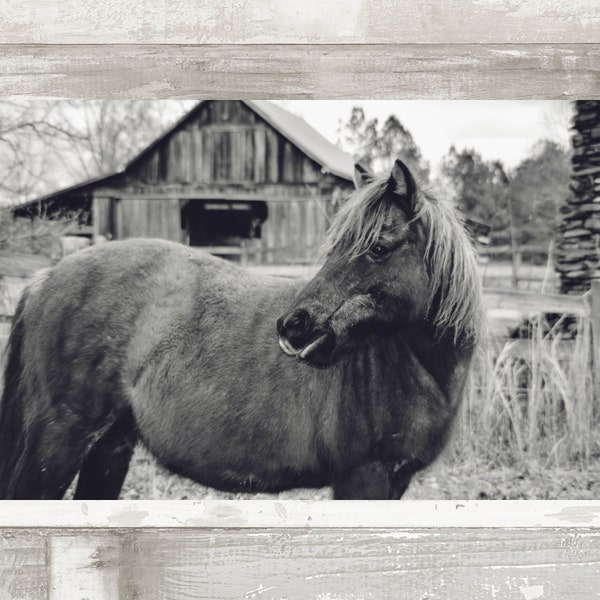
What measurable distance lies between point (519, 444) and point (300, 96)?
194 centimetres

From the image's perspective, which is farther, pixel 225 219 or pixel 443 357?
pixel 225 219

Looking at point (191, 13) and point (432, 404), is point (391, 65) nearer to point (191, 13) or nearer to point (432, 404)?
point (191, 13)

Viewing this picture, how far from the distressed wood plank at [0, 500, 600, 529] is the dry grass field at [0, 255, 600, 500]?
1.11 meters

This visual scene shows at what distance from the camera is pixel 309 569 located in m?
1.39

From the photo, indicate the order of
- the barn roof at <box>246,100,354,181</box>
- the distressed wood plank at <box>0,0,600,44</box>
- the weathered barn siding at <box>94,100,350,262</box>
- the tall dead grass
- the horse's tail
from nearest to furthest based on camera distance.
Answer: the distressed wood plank at <box>0,0,600,44</box> < the horse's tail < the barn roof at <box>246,100,354,181</box> < the tall dead grass < the weathered barn siding at <box>94,100,350,262</box>

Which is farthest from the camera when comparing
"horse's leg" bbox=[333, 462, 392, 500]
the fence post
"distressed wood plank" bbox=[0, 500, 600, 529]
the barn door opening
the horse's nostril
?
the barn door opening

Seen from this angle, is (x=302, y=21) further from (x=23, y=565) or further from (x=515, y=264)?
(x=515, y=264)

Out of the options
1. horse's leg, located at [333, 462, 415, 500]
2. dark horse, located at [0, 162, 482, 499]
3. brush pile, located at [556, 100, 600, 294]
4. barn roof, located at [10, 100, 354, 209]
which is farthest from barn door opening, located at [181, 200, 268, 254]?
brush pile, located at [556, 100, 600, 294]

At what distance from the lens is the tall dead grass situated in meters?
2.73

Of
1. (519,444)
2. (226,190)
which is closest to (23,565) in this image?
(519,444)

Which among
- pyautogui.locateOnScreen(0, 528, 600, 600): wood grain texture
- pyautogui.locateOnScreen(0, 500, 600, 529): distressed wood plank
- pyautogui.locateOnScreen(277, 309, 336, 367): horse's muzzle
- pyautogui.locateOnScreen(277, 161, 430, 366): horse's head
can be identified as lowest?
pyautogui.locateOnScreen(0, 528, 600, 600): wood grain texture

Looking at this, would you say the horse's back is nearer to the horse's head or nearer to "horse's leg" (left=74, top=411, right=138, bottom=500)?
"horse's leg" (left=74, top=411, right=138, bottom=500)

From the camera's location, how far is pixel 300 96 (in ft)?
5.04

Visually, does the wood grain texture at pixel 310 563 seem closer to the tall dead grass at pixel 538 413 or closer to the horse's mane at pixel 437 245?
the horse's mane at pixel 437 245
